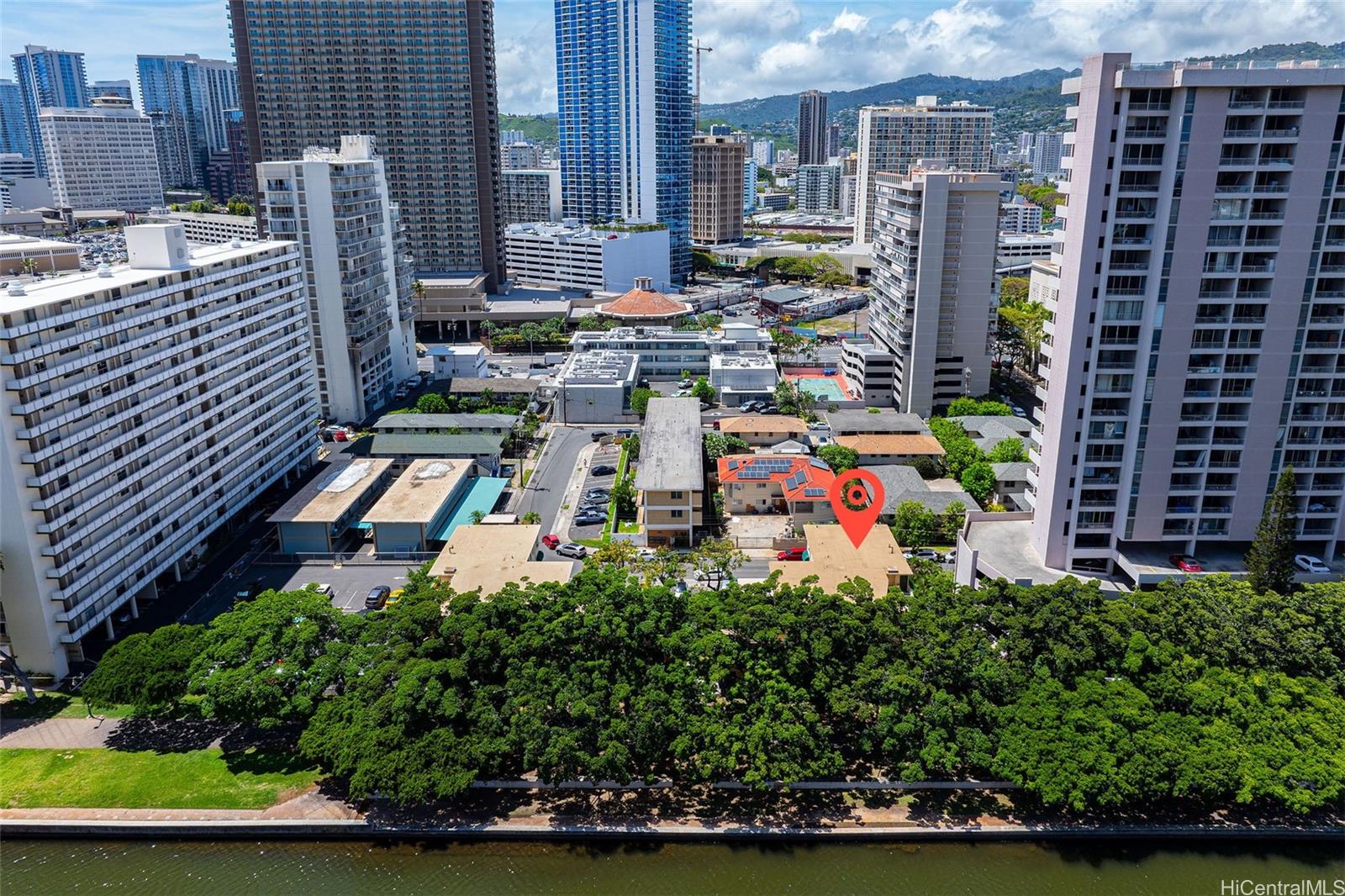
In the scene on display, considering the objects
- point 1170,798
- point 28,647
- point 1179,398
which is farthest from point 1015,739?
point 28,647

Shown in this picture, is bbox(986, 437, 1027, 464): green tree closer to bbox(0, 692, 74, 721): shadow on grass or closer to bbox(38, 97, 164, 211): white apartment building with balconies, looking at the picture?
bbox(0, 692, 74, 721): shadow on grass

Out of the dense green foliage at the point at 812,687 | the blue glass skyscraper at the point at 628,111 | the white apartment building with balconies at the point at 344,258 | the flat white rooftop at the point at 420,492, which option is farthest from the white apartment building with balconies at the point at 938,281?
the blue glass skyscraper at the point at 628,111

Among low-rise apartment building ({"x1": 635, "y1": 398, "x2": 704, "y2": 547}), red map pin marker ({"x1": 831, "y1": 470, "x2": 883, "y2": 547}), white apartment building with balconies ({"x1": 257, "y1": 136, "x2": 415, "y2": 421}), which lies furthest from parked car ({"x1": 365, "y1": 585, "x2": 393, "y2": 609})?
white apartment building with balconies ({"x1": 257, "y1": 136, "x2": 415, "y2": 421})

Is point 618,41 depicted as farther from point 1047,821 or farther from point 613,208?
point 1047,821

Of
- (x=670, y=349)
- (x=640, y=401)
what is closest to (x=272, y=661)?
(x=640, y=401)

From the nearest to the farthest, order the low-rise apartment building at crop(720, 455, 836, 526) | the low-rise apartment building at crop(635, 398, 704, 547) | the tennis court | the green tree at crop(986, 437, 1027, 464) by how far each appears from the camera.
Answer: the low-rise apartment building at crop(635, 398, 704, 547), the low-rise apartment building at crop(720, 455, 836, 526), the green tree at crop(986, 437, 1027, 464), the tennis court

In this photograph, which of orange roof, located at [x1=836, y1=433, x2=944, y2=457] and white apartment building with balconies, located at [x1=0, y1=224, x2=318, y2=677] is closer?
white apartment building with balconies, located at [x1=0, y1=224, x2=318, y2=677]
